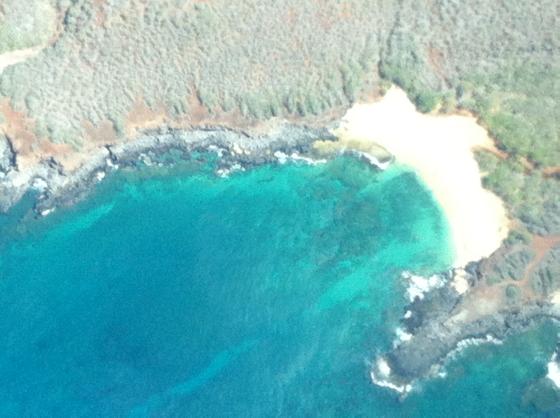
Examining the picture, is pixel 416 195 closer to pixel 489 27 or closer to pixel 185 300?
pixel 489 27

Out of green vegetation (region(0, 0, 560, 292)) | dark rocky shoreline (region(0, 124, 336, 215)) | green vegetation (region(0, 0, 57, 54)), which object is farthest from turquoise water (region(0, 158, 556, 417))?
green vegetation (region(0, 0, 57, 54))

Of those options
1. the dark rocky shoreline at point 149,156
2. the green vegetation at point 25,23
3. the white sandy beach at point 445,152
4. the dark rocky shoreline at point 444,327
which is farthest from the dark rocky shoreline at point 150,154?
the dark rocky shoreline at point 444,327

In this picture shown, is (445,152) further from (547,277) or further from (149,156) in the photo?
(149,156)

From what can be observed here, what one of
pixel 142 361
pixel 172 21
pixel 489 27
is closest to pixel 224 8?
pixel 172 21

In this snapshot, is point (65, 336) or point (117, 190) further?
point (117, 190)

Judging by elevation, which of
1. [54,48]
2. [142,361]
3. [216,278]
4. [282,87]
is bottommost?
[142,361]

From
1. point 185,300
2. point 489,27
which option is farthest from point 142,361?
point 489,27

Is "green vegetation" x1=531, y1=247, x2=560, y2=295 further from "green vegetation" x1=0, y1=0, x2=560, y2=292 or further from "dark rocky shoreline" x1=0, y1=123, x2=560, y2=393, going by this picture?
"green vegetation" x1=0, y1=0, x2=560, y2=292

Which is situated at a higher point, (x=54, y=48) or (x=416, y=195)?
(x=54, y=48)
